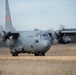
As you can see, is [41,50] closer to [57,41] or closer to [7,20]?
[57,41]

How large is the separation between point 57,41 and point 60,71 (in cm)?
2914

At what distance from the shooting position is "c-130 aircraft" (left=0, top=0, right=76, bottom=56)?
141 feet

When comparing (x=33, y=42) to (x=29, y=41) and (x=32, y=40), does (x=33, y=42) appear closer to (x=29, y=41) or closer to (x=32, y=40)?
(x=32, y=40)

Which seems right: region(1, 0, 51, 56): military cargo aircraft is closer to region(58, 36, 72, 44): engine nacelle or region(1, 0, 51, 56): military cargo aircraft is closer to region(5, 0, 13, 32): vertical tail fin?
region(5, 0, 13, 32): vertical tail fin

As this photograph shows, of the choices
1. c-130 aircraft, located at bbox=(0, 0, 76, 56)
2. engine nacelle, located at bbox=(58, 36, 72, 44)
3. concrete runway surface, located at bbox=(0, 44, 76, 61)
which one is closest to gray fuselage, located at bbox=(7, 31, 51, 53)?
c-130 aircraft, located at bbox=(0, 0, 76, 56)

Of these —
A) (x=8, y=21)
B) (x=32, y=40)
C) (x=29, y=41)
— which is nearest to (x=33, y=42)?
(x=32, y=40)

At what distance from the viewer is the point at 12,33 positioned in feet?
154

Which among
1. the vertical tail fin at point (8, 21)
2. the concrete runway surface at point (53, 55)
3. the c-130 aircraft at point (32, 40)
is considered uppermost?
the vertical tail fin at point (8, 21)

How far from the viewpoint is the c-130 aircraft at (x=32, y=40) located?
141 feet

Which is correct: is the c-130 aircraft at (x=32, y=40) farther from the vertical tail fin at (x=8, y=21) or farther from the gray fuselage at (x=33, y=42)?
the vertical tail fin at (x=8, y=21)

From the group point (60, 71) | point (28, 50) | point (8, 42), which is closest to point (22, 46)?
point (28, 50)

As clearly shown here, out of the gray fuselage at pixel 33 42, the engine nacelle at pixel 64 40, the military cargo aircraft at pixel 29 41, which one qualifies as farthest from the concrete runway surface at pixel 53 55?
the engine nacelle at pixel 64 40

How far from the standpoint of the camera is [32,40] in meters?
43.5

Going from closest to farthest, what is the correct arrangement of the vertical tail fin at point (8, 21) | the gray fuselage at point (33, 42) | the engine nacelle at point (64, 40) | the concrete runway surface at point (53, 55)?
the concrete runway surface at point (53, 55)
the gray fuselage at point (33, 42)
the engine nacelle at point (64, 40)
the vertical tail fin at point (8, 21)
